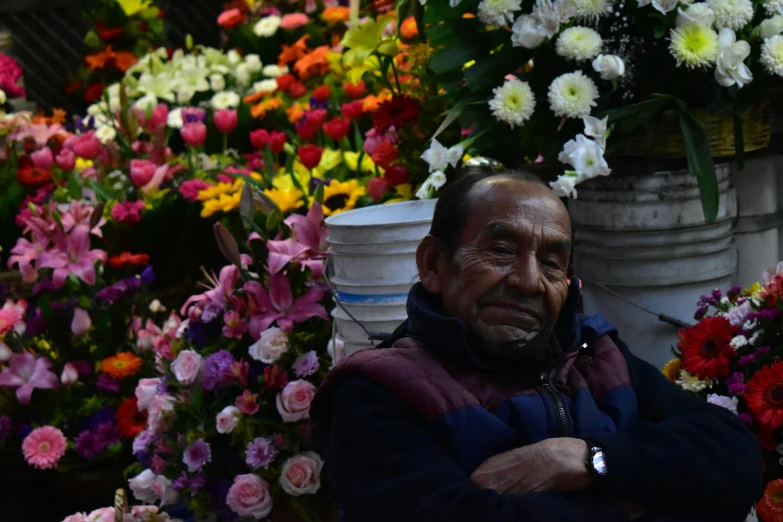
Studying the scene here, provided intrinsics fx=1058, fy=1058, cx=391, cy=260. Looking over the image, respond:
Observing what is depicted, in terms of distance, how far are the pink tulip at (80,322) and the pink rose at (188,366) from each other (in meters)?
0.76

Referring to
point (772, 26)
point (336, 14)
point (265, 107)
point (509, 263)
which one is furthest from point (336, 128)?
point (509, 263)

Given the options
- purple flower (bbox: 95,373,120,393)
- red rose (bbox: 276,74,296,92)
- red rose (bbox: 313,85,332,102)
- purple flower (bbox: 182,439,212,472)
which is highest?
red rose (bbox: 313,85,332,102)

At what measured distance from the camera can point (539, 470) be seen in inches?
62.4

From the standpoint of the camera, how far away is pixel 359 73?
3428 mm

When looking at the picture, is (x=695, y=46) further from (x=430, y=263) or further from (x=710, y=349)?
(x=430, y=263)

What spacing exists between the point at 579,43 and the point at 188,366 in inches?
48.2

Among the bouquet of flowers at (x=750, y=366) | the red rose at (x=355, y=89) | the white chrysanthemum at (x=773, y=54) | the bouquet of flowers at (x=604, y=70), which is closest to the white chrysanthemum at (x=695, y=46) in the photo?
the bouquet of flowers at (x=604, y=70)

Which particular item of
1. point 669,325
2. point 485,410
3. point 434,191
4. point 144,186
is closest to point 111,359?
point 144,186

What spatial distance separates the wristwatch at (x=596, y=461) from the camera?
1.59 meters

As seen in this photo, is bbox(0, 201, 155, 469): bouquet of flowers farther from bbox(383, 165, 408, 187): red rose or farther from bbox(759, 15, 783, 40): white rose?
bbox(759, 15, 783, 40): white rose

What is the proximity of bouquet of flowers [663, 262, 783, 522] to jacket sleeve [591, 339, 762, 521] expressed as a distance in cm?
33

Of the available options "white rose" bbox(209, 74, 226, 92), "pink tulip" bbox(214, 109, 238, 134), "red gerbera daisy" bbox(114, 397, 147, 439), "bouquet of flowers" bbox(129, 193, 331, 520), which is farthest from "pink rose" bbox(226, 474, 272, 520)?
"white rose" bbox(209, 74, 226, 92)

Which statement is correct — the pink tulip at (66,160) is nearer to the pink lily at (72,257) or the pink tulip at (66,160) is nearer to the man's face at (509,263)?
the pink lily at (72,257)

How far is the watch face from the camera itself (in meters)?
1.59
